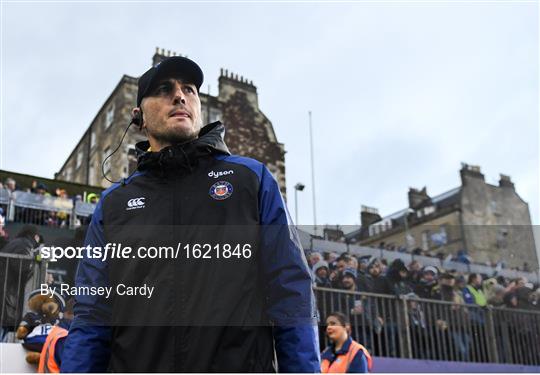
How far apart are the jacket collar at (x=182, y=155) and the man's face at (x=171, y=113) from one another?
6 centimetres

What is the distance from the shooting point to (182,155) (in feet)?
6.88

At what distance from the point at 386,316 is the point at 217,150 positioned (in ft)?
22.5

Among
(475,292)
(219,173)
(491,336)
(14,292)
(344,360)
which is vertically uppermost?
(475,292)

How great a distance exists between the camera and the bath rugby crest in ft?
6.64

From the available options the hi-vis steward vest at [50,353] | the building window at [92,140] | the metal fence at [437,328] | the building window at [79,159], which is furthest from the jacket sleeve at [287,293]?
the building window at [79,159]

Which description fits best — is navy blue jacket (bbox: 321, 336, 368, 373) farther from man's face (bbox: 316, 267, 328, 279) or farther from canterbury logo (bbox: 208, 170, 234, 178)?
canterbury logo (bbox: 208, 170, 234, 178)

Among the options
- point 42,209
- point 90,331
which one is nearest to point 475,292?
point 90,331

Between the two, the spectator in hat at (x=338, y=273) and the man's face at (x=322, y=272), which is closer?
the man's face at (x=322, y=272)

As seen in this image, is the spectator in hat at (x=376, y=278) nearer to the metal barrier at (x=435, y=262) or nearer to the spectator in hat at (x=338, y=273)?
the metal barrier at (x=435, y=262)

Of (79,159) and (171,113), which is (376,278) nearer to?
(171,113)

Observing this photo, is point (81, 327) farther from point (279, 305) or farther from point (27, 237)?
point (27, 237)

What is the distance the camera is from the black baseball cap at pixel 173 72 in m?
2.29

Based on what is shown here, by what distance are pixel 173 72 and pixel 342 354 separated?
5.04 metres

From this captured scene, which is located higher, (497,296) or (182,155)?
(497,296)
